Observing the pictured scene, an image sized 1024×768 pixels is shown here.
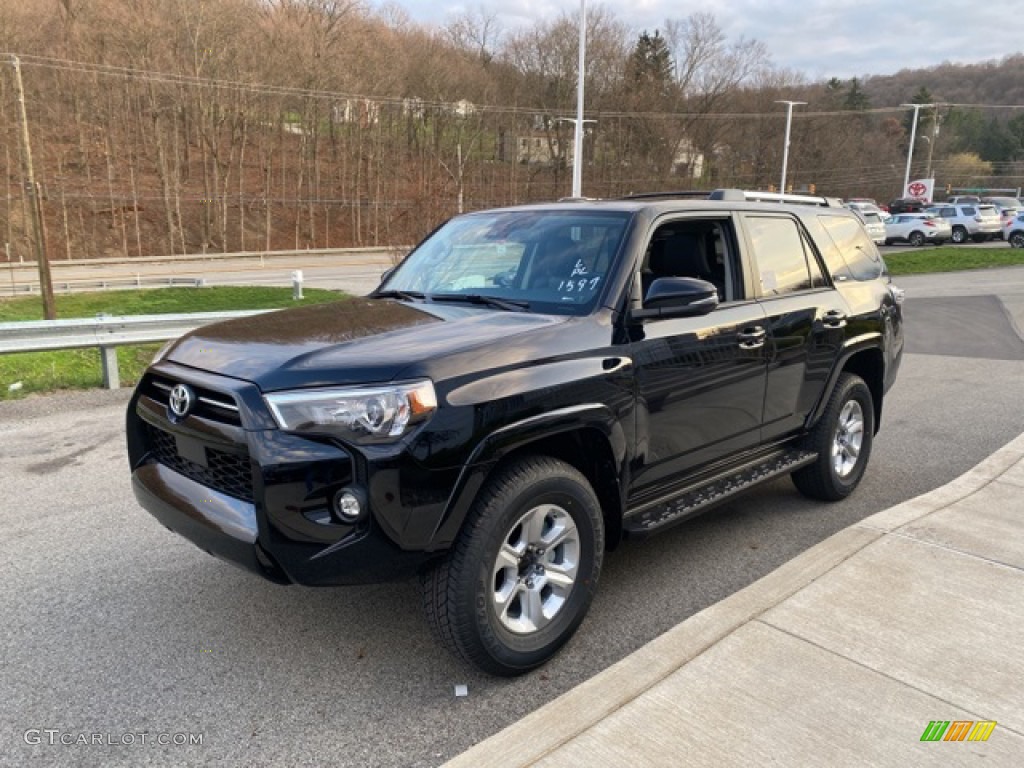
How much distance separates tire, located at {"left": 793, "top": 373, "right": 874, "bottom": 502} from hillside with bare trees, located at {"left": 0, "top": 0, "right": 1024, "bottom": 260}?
35703mm

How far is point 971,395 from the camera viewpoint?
333 inches

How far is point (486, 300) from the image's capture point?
12.2 ft

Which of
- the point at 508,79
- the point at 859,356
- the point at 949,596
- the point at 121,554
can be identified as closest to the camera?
the point at 949,596

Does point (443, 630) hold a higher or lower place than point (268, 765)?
higher

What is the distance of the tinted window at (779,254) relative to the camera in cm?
442

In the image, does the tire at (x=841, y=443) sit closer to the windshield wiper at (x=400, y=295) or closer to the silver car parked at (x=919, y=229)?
the windshield wiper at (x=400, y=295)

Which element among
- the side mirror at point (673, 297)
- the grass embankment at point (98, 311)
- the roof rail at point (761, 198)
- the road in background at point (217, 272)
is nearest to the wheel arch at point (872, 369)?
the roof rail at point (761, 198)

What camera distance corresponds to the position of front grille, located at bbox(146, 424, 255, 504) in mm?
2836

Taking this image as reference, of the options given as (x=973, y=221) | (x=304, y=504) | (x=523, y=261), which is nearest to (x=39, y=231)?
(x=523, y=261)

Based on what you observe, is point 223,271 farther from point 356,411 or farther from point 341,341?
point 356,411

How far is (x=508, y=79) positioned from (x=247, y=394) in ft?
229

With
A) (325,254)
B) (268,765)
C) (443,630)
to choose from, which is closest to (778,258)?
(443,630)

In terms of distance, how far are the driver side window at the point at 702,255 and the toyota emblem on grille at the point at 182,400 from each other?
2.35 metres

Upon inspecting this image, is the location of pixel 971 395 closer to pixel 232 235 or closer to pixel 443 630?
pixel 443 630
